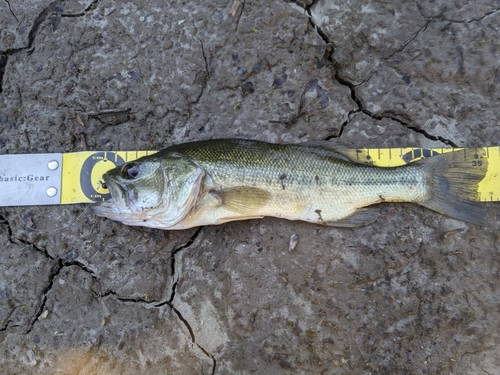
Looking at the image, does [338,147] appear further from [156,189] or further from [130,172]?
[130,172]

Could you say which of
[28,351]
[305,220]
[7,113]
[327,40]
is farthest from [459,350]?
[7,113]

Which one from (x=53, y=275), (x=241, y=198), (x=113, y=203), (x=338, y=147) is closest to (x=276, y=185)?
(x=241, y=198)

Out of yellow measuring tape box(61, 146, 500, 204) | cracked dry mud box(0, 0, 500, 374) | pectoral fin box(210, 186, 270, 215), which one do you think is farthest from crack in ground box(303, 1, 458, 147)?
pectoral fin box(210, 186, 270, 215)

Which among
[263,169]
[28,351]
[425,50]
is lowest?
[28,351]

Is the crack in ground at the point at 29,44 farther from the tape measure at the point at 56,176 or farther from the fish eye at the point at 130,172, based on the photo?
the fish eye at the point at 130,172

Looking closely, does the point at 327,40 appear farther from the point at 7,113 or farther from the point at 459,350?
the point at 7,113

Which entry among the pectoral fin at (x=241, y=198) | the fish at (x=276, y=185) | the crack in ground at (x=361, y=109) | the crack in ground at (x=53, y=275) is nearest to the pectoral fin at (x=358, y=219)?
the fish at (x=276, y=185)
